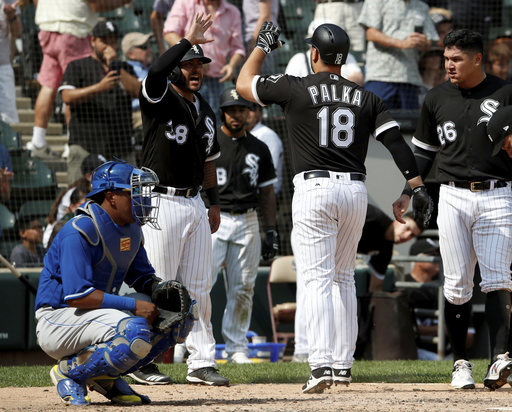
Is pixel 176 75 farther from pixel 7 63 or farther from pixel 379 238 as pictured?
pixel 7 63

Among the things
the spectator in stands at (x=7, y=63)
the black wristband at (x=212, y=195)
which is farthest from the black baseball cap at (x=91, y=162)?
the black wristband at (x=212, y=195)

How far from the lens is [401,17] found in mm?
9078

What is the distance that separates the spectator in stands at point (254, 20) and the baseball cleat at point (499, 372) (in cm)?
598

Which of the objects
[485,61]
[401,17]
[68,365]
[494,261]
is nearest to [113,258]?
[68,365]

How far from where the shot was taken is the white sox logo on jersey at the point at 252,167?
6.62 meters

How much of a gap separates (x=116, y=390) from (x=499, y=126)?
8.57 feet

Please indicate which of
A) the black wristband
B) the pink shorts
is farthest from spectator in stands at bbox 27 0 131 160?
the black wristband

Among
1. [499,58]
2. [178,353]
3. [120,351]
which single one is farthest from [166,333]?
[499,58]

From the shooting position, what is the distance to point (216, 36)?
8.93 metres

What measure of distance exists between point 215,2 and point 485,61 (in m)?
4.07

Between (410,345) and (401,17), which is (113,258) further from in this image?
(401,17)

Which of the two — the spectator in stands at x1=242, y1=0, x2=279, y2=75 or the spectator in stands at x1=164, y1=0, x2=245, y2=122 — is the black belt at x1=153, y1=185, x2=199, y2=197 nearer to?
the spectator in stands at x1=164, y1=0, x2=245, y2=122

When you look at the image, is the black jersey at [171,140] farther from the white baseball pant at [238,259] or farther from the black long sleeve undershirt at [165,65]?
the white baseball pant at [238,259]

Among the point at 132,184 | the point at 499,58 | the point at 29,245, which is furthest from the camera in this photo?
the point at 499,58
